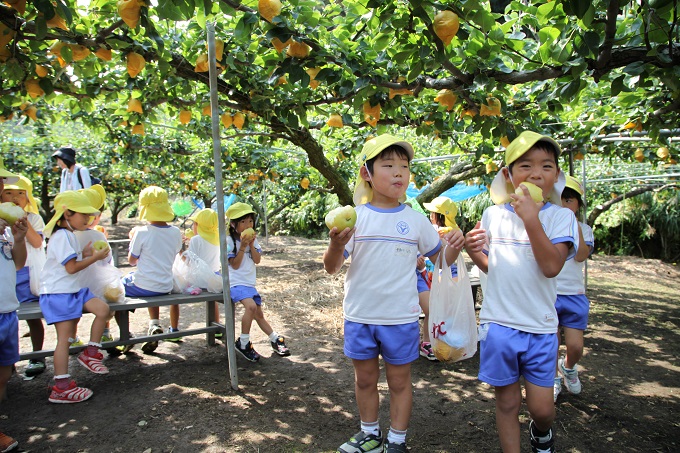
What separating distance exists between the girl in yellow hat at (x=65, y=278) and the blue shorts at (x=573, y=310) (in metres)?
2.93

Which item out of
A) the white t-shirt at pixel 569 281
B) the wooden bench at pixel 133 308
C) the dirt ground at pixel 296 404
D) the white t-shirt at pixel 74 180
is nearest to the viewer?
the dirt ground at pixel 296 404

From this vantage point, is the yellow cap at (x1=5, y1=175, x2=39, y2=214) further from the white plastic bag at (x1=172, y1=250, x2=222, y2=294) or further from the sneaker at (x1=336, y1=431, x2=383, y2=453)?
the sneaker at (x1=336, y1=431, x2=383, y2=453)

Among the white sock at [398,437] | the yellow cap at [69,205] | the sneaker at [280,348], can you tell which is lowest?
the sneaker at [280,348]

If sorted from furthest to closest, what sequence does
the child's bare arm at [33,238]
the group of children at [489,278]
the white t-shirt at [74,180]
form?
1. the white t-shirt at [74,180]
2. the child's bare arm at [33,238]
3. the group of children at [489,278]

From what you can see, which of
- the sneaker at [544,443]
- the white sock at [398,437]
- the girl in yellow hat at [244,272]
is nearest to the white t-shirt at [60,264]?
the girl in yellow hat at [244,272]

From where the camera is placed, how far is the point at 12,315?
2389 mm

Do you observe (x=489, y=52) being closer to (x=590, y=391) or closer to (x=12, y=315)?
(x=590, y=391)

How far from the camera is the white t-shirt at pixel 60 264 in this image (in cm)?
308

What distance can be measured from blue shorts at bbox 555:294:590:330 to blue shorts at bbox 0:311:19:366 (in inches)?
117

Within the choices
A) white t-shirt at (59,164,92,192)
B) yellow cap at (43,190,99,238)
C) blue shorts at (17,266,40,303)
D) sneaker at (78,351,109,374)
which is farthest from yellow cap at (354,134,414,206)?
A: white t-shirt at (59,164,92,192)

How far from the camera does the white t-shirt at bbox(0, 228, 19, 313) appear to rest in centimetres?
231

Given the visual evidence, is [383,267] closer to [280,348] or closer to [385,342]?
[385,342]

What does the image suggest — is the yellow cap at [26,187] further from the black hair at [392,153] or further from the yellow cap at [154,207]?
the black hair at [392,153]

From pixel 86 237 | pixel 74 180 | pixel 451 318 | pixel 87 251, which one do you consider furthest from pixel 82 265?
pixel 451 318
